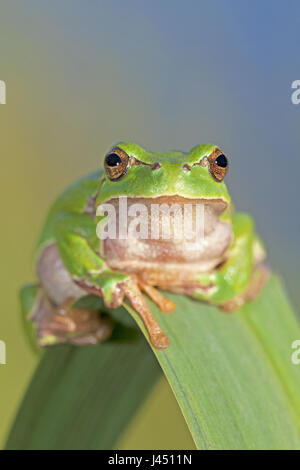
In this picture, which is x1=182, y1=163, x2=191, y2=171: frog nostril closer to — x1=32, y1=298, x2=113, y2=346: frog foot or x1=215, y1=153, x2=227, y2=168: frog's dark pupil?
x1=215, y1=153, x2=227, y2=168: frog's dark pupil

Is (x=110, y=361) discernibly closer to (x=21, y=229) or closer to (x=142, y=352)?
(x=142, y=352)

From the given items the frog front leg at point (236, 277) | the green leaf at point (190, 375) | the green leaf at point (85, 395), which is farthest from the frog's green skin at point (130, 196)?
the green leaf at point (85, 395)

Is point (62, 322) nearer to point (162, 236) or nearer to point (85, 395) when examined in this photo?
point (85, 395)

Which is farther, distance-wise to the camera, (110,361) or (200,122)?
(200,122)

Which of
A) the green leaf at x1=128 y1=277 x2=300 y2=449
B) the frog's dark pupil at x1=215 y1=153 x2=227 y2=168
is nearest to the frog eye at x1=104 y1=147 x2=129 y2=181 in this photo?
the frog's dark pupil at x1=215 y1=153 x2=227 y2=168

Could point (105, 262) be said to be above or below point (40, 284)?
above
